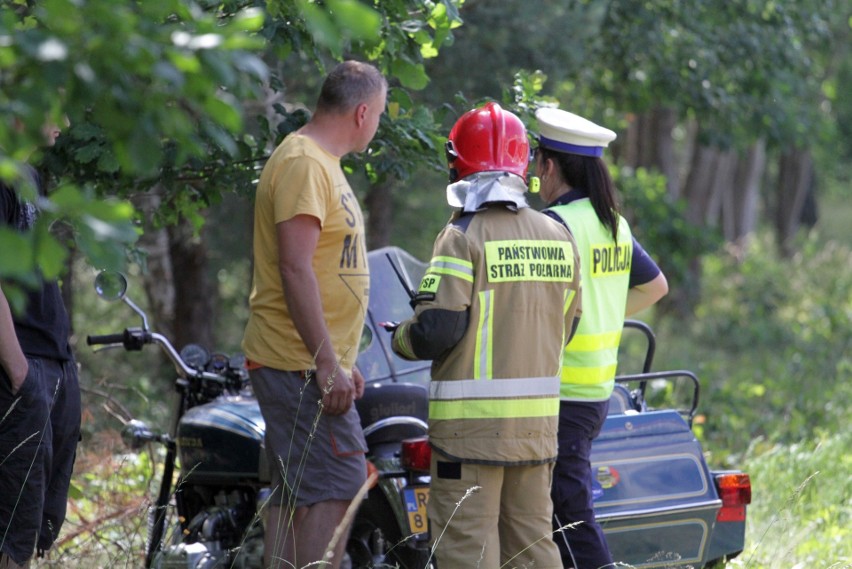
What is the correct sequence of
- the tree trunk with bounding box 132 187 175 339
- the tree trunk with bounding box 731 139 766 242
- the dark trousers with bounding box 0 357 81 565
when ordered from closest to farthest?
1. the dark trousers with bounding box 0 357 81 565
2. the tree trunk with bounding box 132 187 175 339
3. the tree trunk with bounding box 731 139 766 242

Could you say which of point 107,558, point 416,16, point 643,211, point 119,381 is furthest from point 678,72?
point 107,558

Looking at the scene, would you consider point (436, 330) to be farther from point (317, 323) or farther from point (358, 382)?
point (358, 382)

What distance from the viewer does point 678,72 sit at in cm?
1109

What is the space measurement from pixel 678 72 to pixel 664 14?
0.58 metres

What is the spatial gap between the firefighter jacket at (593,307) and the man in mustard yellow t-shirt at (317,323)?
72 cm

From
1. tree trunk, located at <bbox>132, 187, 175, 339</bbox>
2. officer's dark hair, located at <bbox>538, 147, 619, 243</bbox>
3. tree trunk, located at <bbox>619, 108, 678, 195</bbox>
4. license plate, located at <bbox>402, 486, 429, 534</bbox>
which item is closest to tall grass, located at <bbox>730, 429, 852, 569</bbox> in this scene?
officer's dark hair, located at <bbox>538, 147, 619, 243</bbox>

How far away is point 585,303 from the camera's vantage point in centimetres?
414

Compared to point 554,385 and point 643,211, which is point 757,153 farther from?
point 554,385

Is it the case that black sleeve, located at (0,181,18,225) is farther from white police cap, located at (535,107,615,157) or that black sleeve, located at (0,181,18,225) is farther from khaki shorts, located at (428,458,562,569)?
white police cap, located at (535,107,615,157)

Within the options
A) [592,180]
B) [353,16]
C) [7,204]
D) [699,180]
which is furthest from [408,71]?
[699,180]

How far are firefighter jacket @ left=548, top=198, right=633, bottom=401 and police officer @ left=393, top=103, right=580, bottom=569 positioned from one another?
284mm

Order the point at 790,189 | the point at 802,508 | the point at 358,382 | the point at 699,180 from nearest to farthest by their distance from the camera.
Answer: the point at 358,382
the point at 802,508
the point at 699,180
the point at 790,189

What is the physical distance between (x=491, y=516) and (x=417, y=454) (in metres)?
0.45

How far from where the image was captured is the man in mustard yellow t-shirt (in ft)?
12.8
